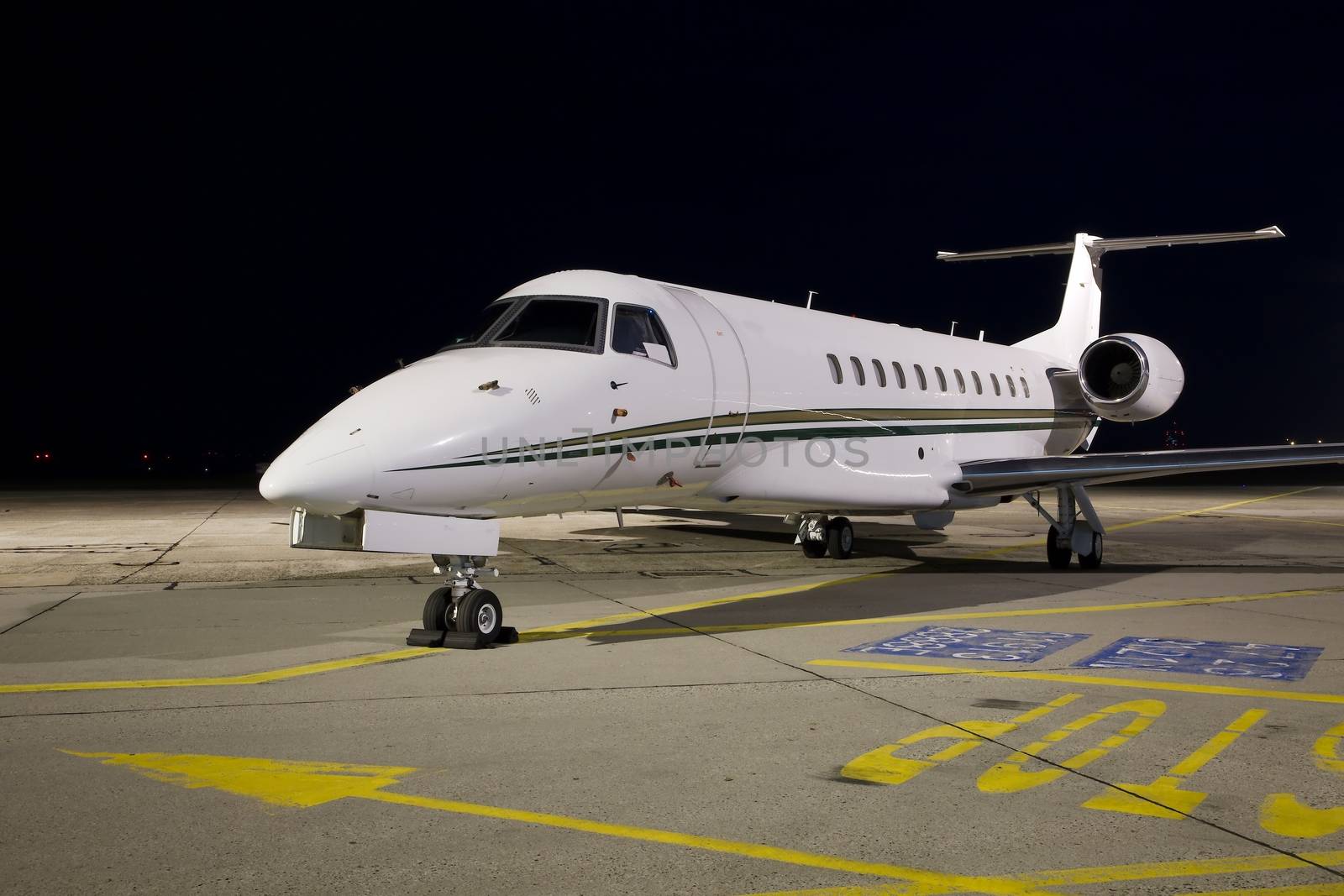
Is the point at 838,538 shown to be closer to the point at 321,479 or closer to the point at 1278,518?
the point at 321,479

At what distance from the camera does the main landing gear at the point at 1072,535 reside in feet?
43.2

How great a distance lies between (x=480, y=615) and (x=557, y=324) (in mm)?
2349

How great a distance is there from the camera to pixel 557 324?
8.42 meters

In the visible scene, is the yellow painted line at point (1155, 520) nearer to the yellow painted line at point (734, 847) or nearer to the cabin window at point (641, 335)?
the cabin window at point (641, 335)

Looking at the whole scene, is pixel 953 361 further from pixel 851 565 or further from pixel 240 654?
pixel 240 654

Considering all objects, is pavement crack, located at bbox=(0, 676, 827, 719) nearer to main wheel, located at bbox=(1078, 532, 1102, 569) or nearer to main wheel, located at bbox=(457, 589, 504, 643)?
main wheel, located at bbox=(457, 589, 504, 643)

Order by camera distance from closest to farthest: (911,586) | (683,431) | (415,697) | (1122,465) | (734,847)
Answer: (734,847) < (415,697) < (683,431) < (911,586) < (1122,465)

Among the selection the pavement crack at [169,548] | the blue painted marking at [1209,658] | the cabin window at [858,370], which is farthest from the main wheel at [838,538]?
the pavement crack at [169,548]

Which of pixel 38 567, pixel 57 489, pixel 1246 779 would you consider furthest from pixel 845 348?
pixel 57 489

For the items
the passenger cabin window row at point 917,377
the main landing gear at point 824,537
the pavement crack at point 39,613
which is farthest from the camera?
the main landing gear at point 824,537

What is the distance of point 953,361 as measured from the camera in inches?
555

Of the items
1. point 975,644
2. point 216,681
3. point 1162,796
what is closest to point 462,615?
point 216,681

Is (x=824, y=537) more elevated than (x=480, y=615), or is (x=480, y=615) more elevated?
(x=824, y=537)

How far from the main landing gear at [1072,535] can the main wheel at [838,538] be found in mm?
2473
